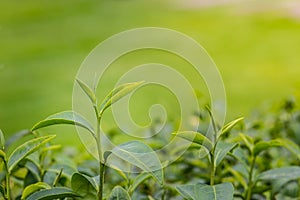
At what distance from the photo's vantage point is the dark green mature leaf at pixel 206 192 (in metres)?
1.04

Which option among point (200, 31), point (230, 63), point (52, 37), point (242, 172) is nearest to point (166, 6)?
point (200, 31)

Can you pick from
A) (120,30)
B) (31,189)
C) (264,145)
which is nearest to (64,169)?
(31,189)

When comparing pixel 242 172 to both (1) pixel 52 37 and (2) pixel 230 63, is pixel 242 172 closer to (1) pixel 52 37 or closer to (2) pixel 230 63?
(2) pixel 230 63

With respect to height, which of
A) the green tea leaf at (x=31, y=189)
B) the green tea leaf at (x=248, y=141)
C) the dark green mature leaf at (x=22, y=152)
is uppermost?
the green tea leaf at (x=248, y=141)

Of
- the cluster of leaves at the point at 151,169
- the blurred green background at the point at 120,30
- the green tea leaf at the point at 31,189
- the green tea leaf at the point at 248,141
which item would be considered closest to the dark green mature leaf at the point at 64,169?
the cluster of leaves at the point at 151,169

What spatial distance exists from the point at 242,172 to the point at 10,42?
259 inches

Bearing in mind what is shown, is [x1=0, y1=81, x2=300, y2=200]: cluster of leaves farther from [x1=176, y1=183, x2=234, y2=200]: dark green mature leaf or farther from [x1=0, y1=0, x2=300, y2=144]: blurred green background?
[x1=0, y1=0, x2=300, y2=144]: blurred green background

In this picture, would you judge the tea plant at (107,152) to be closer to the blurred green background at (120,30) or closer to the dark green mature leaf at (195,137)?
the dark green mature leaf at (195,137)

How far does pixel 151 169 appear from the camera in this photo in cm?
101

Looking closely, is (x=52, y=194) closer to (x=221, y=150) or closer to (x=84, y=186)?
(x=84, y=186)

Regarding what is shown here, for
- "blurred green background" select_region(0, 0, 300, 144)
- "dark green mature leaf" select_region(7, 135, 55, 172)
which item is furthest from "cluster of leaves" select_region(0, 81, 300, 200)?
"blurred green background" select_region(0, 0, 300, 144)

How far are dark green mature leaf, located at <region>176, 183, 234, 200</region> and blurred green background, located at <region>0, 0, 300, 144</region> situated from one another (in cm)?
391

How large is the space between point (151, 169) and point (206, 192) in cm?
11

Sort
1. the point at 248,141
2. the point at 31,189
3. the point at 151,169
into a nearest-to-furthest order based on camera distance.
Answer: the point at 151,169 < the point at 31,189 < the point at 248,141
